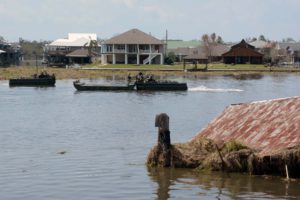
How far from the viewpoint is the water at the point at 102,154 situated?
2023 centimetres

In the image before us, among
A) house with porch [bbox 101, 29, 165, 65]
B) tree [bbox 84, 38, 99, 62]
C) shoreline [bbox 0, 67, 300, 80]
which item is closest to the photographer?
shoreline [bbox 0, 67, 300, 80]

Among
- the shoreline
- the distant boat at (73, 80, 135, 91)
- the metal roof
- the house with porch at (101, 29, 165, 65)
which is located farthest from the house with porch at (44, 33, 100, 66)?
the distant boat at (73, 80, 135, 91)

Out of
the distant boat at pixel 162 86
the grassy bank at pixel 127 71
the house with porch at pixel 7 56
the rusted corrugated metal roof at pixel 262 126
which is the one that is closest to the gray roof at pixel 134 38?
the grassy bank at pixel 127 71

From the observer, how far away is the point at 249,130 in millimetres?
22172

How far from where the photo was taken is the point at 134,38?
132500mm

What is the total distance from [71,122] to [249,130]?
73.6 ft

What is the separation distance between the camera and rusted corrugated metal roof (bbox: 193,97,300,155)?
800 inches

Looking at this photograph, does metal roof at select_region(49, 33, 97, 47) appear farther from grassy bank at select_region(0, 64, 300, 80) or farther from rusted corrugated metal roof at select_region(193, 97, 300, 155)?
rusted corrugated metal roof at select_region(193, 97, 300, 155)

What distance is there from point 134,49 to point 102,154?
105161 millimetres

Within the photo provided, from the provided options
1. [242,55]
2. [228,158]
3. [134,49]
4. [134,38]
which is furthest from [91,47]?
[228,158]

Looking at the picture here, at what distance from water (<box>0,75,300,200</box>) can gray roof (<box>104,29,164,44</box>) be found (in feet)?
223

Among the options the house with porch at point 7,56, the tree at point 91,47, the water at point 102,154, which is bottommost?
the water at point 102,154

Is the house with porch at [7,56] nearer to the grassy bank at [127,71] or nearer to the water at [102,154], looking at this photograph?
the grassy bank at [127,71]

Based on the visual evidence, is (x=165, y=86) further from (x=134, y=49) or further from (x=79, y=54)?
(x=79, y=54)
